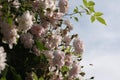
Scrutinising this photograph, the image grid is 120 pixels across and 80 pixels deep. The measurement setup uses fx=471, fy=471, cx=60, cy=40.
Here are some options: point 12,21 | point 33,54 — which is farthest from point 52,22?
point 12,21

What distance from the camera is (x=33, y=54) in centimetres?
428

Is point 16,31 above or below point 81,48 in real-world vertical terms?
below

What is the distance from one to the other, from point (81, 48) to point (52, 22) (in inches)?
25.3

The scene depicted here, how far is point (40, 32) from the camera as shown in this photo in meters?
4.32

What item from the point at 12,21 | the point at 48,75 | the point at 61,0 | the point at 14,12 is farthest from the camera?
the point at 61,0

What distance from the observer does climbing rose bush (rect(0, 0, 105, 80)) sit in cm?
391

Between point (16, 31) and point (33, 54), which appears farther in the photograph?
point (33, 54)

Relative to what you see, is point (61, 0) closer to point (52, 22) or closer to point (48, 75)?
point (52, 22)

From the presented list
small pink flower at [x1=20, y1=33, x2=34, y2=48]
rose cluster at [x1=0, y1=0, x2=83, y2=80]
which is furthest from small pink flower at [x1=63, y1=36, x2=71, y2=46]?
small pink flower at [x1=20, y1=33, x2=34, y2=48]

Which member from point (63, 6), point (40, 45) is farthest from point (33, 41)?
point (63, 6)

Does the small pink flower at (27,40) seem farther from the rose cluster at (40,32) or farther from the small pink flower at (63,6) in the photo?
the small pink flower at (63,6)

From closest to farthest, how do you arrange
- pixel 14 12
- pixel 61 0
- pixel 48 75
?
pixel 14 12
pixel 48 75
pixel 61 0

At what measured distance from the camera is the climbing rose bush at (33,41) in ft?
12.8

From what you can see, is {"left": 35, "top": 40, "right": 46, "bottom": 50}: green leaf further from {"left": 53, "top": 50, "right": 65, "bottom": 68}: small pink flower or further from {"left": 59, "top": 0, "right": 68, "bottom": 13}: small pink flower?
{"left": 59, "top": 0, "right": 68, "bottom": 13}: small pink flower
